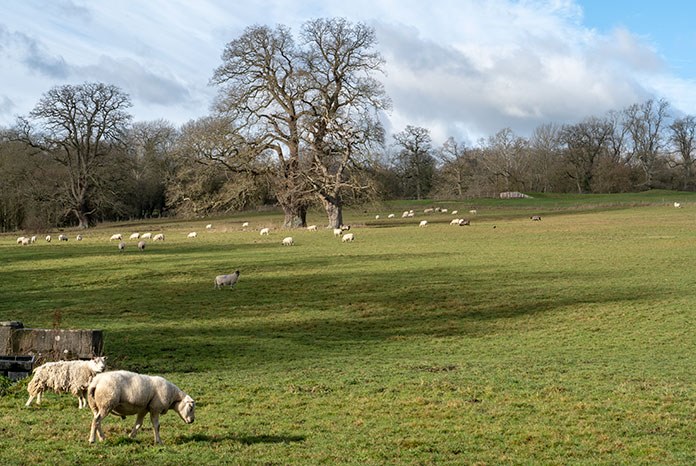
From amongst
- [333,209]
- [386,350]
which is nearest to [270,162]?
[333,209]

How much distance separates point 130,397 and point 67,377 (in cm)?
258

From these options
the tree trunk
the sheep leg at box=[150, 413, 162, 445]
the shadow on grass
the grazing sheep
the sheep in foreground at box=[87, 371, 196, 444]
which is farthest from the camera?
the tree trunk

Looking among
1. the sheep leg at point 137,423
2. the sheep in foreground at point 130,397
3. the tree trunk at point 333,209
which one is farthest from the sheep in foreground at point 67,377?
the tree trunk at point 333,209

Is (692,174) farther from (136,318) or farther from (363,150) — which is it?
(136,318)

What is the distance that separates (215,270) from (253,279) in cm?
365

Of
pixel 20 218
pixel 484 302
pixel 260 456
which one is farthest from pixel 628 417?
pixel 20 218

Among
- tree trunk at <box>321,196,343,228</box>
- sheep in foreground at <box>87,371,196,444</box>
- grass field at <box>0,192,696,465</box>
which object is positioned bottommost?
grass field at <box>0,192,696,465</box>

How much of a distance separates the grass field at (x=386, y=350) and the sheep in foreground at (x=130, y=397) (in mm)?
433

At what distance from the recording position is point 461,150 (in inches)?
5305

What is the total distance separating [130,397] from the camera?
8117 millimetres

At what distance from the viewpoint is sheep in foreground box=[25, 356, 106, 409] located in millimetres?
10102

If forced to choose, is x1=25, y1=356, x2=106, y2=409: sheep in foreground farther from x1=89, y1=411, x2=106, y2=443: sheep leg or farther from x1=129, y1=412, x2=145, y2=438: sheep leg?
x1=129, y1=412, x2=145, y2=438: sheep leg

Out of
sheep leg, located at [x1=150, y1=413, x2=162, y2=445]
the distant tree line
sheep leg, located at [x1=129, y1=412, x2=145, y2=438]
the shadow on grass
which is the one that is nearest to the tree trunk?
the distant tree line

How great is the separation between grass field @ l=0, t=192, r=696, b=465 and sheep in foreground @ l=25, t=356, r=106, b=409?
0.39m
